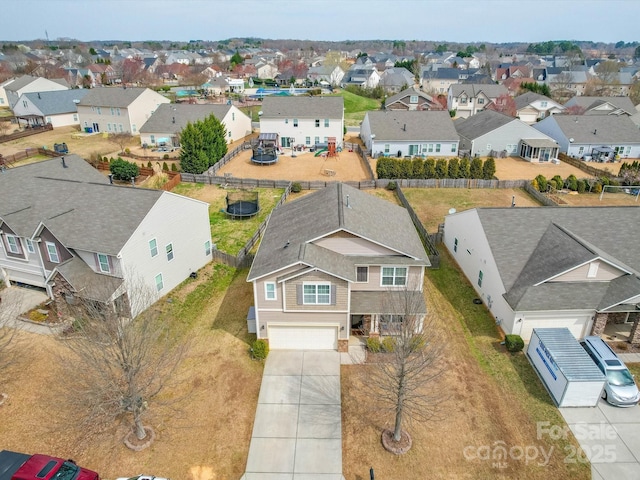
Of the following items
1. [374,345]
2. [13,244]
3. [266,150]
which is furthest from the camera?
[266,150]

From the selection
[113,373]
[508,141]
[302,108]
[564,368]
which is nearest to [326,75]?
[302,108]

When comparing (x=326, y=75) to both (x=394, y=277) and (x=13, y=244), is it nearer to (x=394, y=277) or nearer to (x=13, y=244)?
(x=13, y=244)

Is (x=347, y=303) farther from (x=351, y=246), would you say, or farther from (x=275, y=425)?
(x=275, y=425)

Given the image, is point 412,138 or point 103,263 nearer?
point 103,263

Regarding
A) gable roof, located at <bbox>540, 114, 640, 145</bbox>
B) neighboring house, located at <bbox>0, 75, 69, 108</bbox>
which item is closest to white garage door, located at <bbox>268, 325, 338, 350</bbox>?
gable roof, located at <bbox>540, 114, 640, 145</bbox>

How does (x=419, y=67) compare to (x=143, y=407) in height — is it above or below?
above

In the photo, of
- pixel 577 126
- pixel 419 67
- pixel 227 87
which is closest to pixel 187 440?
pixel 577 126

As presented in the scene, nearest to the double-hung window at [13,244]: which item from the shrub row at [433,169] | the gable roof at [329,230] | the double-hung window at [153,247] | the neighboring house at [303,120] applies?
the double-hung window at [153,247]

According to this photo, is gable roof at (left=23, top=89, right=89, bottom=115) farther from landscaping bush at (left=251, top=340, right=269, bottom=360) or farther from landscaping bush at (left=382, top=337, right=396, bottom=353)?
landscaping bush at (left=382, top=337, right=396, bottom=353)
